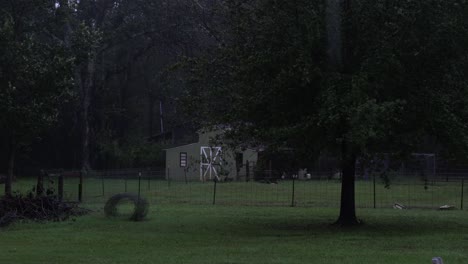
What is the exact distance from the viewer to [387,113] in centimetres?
1647

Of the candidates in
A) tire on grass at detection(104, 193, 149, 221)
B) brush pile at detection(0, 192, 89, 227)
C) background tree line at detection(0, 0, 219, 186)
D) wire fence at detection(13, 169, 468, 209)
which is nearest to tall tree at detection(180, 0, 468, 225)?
tire on grass at detection(104, 193, 149, 221)

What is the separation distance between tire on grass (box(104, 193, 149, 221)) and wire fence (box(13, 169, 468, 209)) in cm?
438

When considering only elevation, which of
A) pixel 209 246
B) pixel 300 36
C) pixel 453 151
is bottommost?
pixel 209 246

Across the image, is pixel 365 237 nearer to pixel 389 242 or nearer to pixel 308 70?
pixel 389 242

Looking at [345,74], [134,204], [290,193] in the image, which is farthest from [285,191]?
[345,74]

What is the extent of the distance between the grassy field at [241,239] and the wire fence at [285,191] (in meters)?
4.94

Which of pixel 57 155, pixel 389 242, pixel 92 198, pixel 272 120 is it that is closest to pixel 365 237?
pixel 389 242

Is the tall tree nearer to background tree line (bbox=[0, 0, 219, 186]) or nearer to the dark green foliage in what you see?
the dark green foliage

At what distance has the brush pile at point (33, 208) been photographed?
2150cm

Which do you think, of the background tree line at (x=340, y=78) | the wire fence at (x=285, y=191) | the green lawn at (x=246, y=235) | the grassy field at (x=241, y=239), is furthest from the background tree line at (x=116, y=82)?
the background tree line at (x=340, y=78)

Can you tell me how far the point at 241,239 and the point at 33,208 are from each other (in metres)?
8.44

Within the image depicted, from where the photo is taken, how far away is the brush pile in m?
21.5

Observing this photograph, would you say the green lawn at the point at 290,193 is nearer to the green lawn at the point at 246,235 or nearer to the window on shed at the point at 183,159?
the green lawn at the point at 246,235

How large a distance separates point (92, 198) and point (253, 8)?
16.1 m
